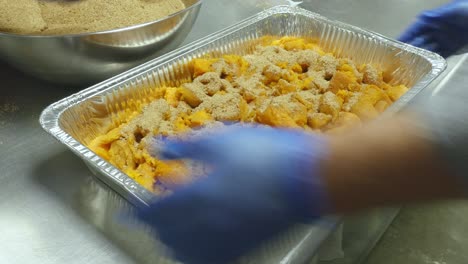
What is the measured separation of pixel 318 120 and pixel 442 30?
1.77 feet

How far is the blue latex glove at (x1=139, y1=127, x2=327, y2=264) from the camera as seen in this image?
22.1 inches

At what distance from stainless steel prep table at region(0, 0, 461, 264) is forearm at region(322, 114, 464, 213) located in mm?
332

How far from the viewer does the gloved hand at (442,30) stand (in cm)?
113

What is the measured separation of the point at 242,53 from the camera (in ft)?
4.00

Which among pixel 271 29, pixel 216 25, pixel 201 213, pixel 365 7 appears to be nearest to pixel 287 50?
pixel 271 29

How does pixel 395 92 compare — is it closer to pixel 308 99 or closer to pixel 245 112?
pixel 308 99

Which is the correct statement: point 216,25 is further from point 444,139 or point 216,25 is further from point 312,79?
point 444,139

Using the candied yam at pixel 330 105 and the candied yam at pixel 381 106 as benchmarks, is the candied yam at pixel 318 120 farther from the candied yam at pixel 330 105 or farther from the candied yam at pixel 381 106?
the candied yam at pixel 381 106

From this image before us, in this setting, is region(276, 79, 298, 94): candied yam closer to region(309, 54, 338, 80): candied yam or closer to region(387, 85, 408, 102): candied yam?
region(309, 54, 338, 80): candied yam

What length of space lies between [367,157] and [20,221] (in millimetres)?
585

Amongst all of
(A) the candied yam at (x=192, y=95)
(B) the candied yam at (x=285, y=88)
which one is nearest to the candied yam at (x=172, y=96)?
(A) the candied yam at (x=192, y=95)

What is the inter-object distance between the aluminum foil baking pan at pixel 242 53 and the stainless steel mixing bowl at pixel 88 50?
5 cm

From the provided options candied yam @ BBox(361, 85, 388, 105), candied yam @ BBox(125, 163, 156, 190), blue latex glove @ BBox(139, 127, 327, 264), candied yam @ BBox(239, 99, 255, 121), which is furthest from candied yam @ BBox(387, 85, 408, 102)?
candied yam @ BBox(125, 163, 156, 190)

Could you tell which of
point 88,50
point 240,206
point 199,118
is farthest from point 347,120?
point 88,50
